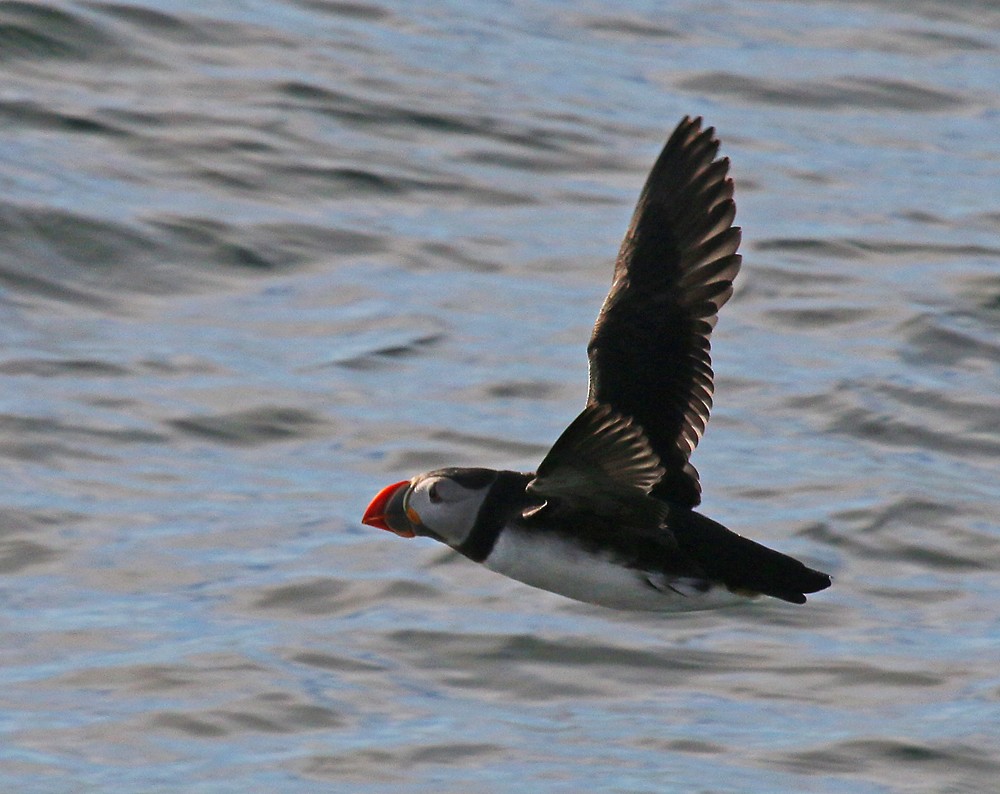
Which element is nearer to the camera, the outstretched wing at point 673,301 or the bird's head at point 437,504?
the bird's head at point 437,504

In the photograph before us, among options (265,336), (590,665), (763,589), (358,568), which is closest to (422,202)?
(265,336)

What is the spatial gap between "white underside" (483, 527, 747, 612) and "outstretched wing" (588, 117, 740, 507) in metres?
0.54

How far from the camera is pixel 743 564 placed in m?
6.11

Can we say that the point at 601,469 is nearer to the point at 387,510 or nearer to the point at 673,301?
the point at 387,510

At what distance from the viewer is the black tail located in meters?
6.04

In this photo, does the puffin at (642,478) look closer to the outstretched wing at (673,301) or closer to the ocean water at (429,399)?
the outstretched wing at (673,301)

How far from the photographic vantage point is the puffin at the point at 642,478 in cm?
588

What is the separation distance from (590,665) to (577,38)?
12771mm

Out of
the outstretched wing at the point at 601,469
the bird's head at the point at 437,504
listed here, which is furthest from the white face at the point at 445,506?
the outstretched wing at the point at 601,469

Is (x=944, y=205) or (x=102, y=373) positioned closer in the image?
(x=102, y=373)

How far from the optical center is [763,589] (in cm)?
609

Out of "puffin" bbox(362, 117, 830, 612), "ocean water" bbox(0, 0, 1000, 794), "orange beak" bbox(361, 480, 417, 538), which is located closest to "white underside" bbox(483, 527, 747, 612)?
"puffin" bbox(362, 117, 830, 612)

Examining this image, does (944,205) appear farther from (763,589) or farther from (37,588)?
(763,589)

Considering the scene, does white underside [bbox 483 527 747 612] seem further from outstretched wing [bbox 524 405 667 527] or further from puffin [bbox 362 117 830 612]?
outstretched wing [bbox 524 405 667 527]
